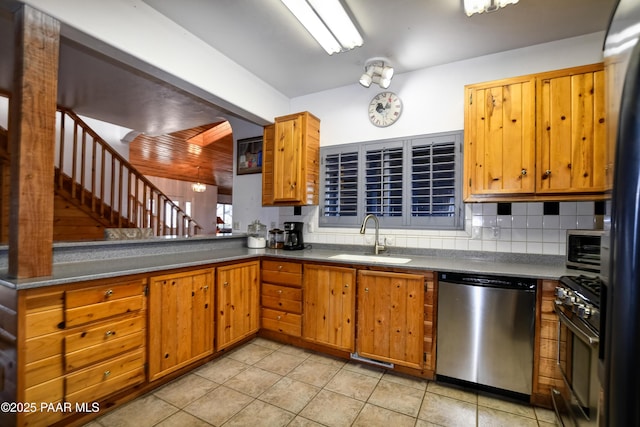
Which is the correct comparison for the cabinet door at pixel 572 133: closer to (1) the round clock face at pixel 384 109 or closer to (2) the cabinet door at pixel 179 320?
(1) the round clock face at pixel 384 109

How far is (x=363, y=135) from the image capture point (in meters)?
3.20

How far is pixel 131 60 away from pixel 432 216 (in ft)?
9.11

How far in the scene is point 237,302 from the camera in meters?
2.68

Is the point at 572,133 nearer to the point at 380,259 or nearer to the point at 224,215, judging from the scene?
the point at 380,259

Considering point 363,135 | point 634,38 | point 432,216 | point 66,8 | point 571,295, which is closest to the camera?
point 634,38

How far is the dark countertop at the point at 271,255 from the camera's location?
1667 mm

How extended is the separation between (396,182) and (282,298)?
163cm

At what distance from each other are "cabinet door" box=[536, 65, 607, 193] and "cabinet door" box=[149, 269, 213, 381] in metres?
2.74

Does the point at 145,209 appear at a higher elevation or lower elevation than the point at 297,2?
lower

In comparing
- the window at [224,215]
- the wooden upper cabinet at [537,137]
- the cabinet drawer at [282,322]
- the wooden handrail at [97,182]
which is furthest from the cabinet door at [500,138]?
the window at [224,215]

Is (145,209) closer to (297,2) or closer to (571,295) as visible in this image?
(297,2)

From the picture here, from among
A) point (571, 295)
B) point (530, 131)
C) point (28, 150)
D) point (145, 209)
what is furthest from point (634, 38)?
point (145, 209)

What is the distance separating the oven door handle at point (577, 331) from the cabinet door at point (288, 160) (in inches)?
89.5

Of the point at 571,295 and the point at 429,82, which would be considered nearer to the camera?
the point at 571,295
